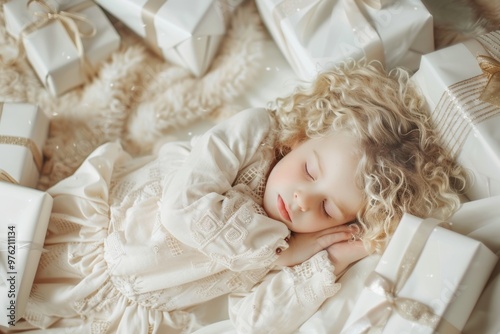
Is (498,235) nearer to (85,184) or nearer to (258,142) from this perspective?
(258,142)

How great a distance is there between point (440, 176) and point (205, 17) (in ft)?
2.82

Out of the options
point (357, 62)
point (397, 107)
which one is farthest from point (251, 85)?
point (397, 107)

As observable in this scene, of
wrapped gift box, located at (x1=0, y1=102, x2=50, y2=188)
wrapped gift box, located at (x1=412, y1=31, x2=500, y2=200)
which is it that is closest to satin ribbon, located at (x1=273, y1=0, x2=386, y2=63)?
wrapped gift box, located at (x1=412, y1=31, x2=500, y2=200)

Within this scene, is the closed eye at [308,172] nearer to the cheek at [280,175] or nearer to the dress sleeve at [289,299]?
the cheek at [280,175]

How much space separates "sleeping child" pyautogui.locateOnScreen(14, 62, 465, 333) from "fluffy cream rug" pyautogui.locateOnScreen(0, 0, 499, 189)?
18cm

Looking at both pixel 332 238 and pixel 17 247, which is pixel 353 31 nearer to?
pixel 332 238

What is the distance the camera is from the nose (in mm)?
1270

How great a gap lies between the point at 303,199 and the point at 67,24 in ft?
3.24

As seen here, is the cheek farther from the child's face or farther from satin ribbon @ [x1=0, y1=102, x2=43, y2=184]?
satin ribbon @ [x1=0, y1=102, x2=43, y2=184]

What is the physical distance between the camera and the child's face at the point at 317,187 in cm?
129

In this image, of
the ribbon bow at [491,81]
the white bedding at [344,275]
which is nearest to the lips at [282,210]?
the white bedding at [344,275]

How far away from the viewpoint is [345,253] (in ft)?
4.51

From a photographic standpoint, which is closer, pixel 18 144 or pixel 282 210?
pixel 282 210

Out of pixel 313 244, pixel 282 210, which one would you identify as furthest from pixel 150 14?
pixel 313 244
